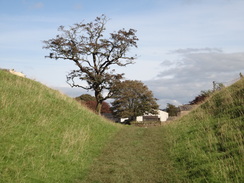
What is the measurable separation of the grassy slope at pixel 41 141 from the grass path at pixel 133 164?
28.4 inches

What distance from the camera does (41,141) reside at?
1323 centimetres

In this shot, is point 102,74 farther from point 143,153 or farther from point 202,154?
point 202,154

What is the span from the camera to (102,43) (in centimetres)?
4391

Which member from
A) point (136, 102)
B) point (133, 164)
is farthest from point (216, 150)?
point (136, 102)

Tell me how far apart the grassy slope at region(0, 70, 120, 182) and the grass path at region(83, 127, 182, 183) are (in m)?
0.72

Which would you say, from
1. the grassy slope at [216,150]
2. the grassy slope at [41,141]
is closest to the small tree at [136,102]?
the grassy slope at [41,141]

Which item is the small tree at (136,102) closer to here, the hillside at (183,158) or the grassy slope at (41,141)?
the grassy slope at (41,141)

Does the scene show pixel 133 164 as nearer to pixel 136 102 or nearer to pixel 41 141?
pixel 41 141

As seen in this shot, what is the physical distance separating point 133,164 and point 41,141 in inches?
185

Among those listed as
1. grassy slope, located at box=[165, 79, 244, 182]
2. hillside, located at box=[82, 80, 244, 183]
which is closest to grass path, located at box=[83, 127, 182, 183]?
hillside, located at box=[82, 80, 244, 183]

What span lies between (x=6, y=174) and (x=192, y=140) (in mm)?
9988

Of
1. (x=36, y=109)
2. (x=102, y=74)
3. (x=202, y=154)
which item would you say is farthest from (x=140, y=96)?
(x=202, y=154)

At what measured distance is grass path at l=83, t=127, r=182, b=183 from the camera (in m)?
10.6

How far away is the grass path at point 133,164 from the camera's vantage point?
10633 mm
